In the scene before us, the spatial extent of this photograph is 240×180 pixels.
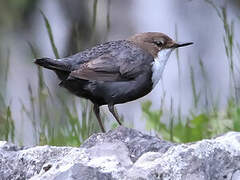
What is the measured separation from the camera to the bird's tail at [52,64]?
4.19m

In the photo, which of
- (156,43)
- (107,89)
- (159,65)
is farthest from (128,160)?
(156,43)

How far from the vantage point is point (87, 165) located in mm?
2879

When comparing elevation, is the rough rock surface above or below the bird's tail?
below

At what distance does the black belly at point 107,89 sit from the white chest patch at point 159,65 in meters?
0.11

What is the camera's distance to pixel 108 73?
14.3 ft

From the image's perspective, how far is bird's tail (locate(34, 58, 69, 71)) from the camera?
419 cm

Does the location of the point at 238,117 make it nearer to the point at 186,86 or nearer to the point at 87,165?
the point at 87,165

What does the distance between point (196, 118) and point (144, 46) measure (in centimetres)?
68

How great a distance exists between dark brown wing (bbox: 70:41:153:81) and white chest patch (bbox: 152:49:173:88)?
0.06m

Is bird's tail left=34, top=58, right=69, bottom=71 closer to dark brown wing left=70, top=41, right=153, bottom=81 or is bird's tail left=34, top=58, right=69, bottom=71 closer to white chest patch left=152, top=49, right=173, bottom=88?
dark brown wing left=70, top=41, right=153, bottom=81

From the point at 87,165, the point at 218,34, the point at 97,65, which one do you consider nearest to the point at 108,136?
the point at 87,165

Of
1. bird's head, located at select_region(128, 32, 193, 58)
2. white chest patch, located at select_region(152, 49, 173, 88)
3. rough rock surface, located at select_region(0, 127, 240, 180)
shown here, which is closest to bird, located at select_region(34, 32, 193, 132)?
white chest patch, located at select_region(152, 49, 173, 88)

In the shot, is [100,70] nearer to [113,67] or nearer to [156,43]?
[113,67]

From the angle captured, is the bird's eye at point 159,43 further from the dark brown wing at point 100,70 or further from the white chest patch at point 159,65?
the dark brown wing at point 100,70
